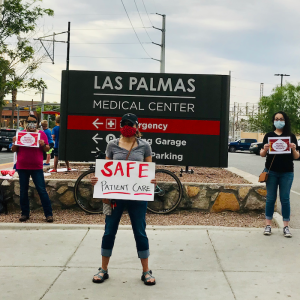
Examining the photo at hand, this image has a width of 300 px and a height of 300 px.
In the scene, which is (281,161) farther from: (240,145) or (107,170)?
(240,145)

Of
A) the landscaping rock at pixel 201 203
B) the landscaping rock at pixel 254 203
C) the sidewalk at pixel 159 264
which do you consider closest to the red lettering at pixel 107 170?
the sidewalk at pixel 159 264

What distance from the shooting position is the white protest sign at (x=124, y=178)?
15.0 ft

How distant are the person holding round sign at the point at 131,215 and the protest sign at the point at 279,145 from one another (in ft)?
8.59

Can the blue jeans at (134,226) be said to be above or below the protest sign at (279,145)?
below

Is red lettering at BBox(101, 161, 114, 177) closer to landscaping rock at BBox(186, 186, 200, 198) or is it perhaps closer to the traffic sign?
landscaping rock at BBox(186, 186, 200, 198)

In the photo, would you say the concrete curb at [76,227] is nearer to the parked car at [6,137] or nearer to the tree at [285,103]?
the parked car at [6,137]

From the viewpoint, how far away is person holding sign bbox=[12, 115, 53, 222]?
276 inches

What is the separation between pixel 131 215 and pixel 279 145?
2934mm

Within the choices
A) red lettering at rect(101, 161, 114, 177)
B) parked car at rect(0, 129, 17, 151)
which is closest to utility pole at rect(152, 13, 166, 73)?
parked car at rect(0, 129, 17, 151)

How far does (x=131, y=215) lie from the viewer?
4.54 metres

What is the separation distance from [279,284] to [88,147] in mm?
5029

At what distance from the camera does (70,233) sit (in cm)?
657

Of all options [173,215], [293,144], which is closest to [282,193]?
[293,144]

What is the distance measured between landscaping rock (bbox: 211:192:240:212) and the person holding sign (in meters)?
2.94
